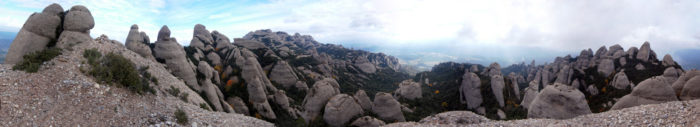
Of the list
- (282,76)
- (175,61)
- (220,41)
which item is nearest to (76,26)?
(175,61)

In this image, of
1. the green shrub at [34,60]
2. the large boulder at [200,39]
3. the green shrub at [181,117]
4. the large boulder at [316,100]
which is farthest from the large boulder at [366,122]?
the large boulder at [200,39]

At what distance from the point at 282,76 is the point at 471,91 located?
46.0 m

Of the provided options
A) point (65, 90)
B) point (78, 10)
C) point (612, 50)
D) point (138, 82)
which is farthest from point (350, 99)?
point (612, 50)

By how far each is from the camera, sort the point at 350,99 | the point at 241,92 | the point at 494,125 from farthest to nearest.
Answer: the point at 241,92 < the point at 350,99 < the point at 494,125

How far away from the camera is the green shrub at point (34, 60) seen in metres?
14.6

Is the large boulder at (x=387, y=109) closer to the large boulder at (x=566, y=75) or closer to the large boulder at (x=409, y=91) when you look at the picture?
the large boulder at (x=409, y=91)

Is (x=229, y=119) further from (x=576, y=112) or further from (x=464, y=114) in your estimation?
(x=576, y=112)

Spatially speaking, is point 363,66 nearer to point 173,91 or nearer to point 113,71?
point 173,91

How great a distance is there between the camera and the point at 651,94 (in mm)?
25266

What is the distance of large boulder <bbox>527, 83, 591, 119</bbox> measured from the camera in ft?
88.8

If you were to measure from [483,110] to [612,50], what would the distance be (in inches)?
2254

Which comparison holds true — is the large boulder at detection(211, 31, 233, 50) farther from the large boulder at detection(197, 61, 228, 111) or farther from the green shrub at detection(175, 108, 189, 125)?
the green shrub at detection(175, 108, 189, 125)

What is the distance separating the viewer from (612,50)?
289ft

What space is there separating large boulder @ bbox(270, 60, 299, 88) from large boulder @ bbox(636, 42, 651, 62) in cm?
9252
